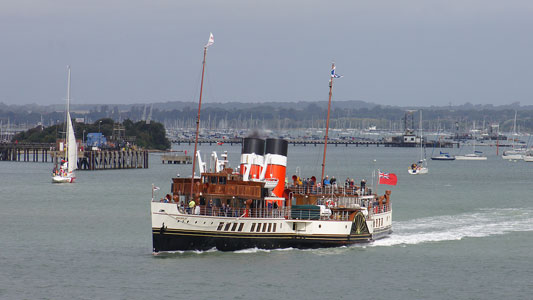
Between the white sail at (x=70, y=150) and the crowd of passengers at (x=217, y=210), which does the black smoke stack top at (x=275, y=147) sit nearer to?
the crowd of passengers at (x=217, y=210)

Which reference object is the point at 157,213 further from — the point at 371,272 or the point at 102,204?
the point at 102,204

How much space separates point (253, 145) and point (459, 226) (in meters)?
22.2

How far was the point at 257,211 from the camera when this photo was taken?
50000 mm

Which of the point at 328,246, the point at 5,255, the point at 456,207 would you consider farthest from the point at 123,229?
the point at 456,207

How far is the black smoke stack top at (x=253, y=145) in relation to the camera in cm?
5316

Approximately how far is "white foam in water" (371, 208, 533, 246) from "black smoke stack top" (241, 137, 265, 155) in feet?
28.0

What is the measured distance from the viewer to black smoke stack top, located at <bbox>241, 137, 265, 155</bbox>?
53.2 metres

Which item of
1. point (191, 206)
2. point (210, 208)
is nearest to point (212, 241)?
point (210, 208)

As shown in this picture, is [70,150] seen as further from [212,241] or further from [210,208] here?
[212,241]

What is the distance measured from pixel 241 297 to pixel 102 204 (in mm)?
46885

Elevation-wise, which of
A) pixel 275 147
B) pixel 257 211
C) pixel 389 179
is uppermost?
pixel 275 147

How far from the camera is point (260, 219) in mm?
49188

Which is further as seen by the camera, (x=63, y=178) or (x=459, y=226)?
(x=63, y=178)

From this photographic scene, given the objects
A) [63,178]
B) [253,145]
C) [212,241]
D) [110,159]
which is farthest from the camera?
[110,159]
